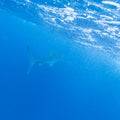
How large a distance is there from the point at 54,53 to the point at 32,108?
25.7m

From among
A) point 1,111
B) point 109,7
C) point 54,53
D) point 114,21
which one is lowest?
point 1,111

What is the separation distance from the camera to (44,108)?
53.3 meters

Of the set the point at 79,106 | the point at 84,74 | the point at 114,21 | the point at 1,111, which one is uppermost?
the point at 114,21

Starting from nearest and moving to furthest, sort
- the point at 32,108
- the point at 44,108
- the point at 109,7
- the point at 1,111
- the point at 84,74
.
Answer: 1. the point at 109,7
2. the point at 1,111
3. the point at 32,108
4. the point at 44,108
5. the point at 84,74

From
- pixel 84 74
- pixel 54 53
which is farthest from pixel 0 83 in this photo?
pixel 84 74

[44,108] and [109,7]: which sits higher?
[109,7]

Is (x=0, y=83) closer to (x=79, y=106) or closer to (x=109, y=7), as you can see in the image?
(x=79, y=106)

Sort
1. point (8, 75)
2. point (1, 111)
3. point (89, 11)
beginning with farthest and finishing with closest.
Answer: point (8, 75) → point (1, 111) → point (89, 11)

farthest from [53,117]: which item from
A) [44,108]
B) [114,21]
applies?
[114,21]

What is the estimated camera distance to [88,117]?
207 ft

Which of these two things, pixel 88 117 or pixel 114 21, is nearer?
pixel 114 21

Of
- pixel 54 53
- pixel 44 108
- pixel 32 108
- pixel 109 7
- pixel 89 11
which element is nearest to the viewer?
pixel 109 7

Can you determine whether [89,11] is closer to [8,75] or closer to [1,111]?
[1,111]

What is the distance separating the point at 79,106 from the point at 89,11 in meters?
50.4
